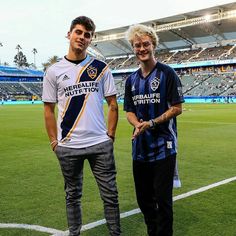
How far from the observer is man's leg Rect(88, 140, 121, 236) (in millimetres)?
3648

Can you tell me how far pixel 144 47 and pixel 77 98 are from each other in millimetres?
821

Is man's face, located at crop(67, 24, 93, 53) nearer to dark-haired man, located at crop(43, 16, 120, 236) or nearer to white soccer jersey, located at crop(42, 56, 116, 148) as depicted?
dark-haired man, located at crop(43, 16, 120, 236)

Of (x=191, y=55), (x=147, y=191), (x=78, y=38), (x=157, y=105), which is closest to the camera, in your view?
(x=78, y=38)

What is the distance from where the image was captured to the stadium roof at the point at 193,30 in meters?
57.6

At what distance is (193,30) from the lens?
6412 centimetres

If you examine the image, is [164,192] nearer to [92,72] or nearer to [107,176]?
[107,176]

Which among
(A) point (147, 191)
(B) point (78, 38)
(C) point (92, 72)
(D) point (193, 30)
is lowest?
(A) point (147, 191)

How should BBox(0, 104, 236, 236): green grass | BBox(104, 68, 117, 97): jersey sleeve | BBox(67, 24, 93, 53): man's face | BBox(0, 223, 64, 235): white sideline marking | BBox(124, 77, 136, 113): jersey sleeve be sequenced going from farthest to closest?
BBox(0, 104, 236, 236): green grass → BBox(0, 223, 64, 235): white sideline marking → BBox(124, 77, 136, 113): jersey sleeve → BBox(104, 68, 117, 97): jersey sleeve → BBox(67, 24, 93, 53): man's face

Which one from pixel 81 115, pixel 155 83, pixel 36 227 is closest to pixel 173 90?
pixel 155 83

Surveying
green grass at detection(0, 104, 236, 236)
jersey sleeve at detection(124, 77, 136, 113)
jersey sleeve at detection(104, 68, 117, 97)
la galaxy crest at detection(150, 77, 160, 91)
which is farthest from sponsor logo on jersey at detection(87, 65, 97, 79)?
green grass at detection(0, 104, 236, 236)

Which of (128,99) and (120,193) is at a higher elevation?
(128,99)

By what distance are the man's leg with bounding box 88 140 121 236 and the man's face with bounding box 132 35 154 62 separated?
2.97ft

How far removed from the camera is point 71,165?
3.67m

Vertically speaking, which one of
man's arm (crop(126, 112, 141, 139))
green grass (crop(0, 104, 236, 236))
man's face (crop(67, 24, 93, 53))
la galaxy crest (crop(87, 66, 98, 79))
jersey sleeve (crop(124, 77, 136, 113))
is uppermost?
man's face (crop(67, 24, 93, 53))
